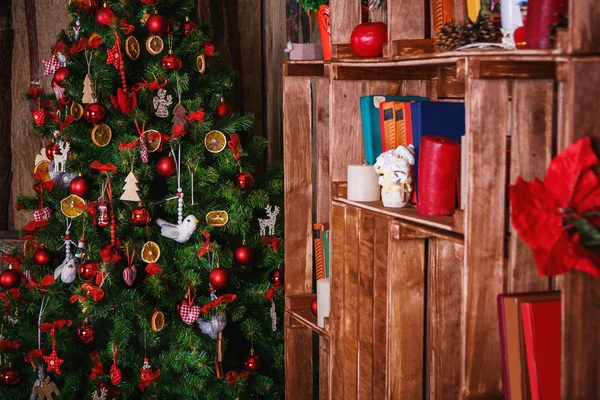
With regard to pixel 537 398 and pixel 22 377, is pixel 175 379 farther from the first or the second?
pixel 537 398

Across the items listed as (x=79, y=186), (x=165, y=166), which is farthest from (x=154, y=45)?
(x=79, y=186)

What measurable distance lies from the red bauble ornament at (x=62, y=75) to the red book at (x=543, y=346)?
1.75 meters

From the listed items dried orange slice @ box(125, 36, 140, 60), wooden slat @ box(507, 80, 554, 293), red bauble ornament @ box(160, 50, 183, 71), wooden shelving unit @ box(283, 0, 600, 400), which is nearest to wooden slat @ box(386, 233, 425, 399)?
wooden shelving unit @ box(283, 0, 600, 400)

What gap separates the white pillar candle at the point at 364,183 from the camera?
1865mm

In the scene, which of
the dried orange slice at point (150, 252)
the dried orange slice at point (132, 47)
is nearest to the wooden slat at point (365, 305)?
the dried orange slice at point (150, 252)

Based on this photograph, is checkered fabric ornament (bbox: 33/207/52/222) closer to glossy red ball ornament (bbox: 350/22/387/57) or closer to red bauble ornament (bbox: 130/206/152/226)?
red bauble ornament (bbox: 130/206/152/226)

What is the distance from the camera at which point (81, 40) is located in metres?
2.42

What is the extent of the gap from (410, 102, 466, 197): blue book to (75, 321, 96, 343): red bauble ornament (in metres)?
1.35

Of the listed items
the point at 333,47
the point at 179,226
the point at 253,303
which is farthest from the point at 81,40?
the point at 253,303

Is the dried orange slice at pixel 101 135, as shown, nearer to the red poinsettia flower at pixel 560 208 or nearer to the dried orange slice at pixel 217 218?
the dried orange slice at pixel 217 218

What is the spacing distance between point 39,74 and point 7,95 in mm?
192

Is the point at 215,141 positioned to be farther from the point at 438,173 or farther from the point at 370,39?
the point at 438,173

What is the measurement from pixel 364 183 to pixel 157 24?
0.96 meters

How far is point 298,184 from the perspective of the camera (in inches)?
98.7
